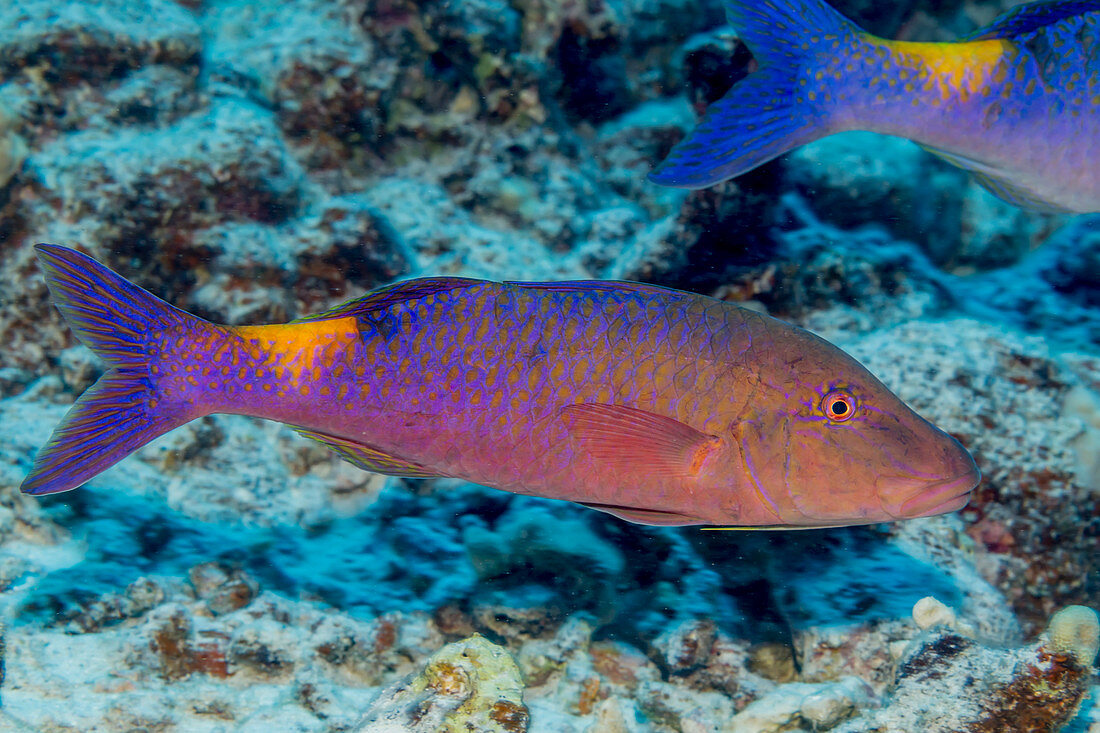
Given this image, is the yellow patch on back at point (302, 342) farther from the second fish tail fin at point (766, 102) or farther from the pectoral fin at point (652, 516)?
the second fish tail fin at point (766, 102)

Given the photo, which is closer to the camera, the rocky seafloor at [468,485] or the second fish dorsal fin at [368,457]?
the second fish dorsal fin at [368,457]

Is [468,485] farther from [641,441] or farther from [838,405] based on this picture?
[838,405]

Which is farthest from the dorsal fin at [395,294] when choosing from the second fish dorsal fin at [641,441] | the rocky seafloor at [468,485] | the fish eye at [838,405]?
the rocky seafloor at [468,485]

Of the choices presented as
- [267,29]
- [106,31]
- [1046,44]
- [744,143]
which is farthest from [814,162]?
[106,31]

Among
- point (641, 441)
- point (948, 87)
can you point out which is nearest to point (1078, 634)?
point (641, 441)

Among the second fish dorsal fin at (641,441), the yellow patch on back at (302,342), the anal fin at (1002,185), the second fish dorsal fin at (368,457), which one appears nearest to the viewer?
the second fish dorsal fin at (641,441)

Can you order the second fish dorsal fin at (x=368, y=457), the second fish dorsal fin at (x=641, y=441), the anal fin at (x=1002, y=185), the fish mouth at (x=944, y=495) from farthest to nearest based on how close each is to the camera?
the anal fin at (x=1002, y=185) < the second fish dorsal fin at (x=368, y=457) < the second fish dorsal fin at (x=641, y=441) < the fish mouth at (x=944, y=495)

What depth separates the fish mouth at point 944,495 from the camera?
82.0 inches

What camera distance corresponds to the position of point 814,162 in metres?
5.58

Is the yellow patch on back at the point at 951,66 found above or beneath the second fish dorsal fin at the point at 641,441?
above

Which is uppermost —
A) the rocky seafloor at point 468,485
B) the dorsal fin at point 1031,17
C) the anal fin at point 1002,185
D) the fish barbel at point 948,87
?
the dorsal fin at point 1031,17

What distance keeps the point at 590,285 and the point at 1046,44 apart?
2.62 metres

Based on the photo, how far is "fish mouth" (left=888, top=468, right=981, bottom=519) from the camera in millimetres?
2084

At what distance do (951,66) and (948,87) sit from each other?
11 centimetres
